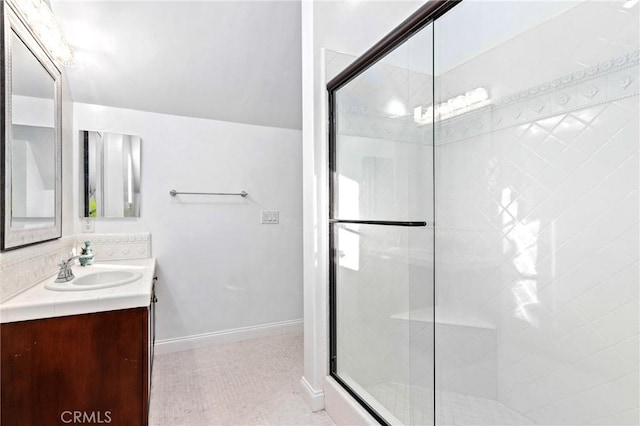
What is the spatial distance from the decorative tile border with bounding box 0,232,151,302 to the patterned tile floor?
2.76 ft

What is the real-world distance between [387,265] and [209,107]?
1.89 m

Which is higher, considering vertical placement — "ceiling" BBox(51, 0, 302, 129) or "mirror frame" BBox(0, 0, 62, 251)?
"ceiling" BBox(51, 0, 302, 129)

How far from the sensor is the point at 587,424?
155cm

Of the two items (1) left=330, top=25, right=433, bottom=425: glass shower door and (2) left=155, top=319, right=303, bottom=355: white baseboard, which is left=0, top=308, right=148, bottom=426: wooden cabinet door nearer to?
(1) left=330, top=25, right=433, bottom=425: glass shower door

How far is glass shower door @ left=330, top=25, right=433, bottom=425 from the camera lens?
5.04ft

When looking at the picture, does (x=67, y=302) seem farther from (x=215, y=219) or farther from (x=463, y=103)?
(x=463, y=103)

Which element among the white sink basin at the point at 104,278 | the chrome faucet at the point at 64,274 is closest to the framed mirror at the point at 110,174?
the white sink basin at the point at 104,278

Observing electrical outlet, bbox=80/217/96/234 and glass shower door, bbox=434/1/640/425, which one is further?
electrical outlet, bbox=80/217/96/234

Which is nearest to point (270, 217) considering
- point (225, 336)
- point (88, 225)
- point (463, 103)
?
point (225, 336)

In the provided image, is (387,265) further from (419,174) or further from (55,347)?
(55,347)

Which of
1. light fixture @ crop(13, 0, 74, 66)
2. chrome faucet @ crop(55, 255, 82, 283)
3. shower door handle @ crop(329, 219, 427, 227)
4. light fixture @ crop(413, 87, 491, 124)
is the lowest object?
chrome faucet @ crop(55, 255, 82, 283)

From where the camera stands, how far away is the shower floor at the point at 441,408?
1527 mm

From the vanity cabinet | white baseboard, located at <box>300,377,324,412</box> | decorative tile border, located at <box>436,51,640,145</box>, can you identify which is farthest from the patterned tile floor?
decorative tile border, located at <box>436,51,640,145</box>

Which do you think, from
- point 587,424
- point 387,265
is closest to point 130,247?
point 387,265
